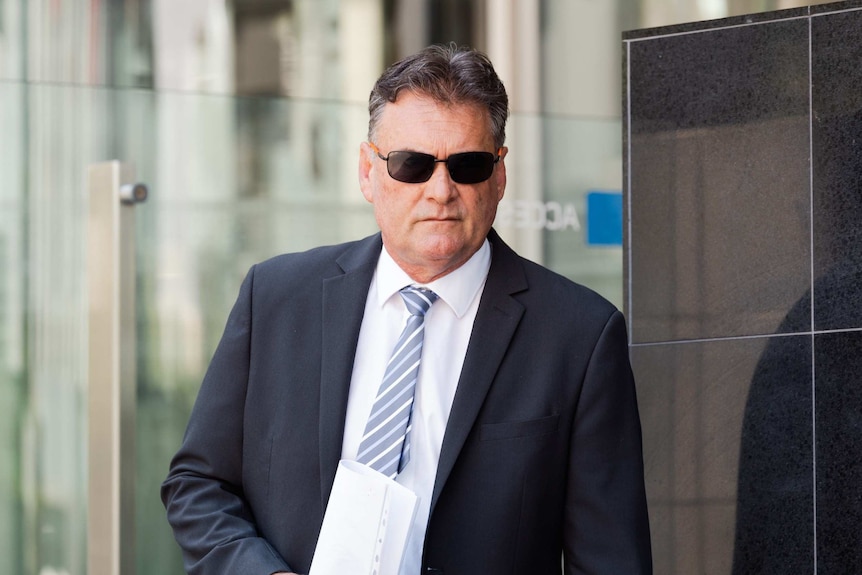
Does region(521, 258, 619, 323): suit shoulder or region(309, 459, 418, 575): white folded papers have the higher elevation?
region(521, 258, 619, 323): suit shoulder

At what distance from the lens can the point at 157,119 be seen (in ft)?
21.2

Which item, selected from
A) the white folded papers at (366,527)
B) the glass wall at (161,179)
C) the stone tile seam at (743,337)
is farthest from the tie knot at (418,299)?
the glass wall at (161,179)

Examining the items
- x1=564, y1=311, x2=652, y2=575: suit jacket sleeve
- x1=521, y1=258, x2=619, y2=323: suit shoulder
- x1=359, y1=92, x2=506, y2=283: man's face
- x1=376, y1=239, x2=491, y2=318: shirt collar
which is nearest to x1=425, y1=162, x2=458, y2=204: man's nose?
x1=359, y1=92, x2=506, y2=283: man's face

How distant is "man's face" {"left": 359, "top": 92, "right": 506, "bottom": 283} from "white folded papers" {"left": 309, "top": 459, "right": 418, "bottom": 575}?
571 millimetres

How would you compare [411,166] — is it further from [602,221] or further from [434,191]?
[602,221]

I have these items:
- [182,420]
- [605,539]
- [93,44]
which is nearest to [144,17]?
[93,44]

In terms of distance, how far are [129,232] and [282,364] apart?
2.74 m

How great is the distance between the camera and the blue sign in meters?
7.22

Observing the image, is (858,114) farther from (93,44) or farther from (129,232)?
(93,44)

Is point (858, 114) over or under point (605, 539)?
over

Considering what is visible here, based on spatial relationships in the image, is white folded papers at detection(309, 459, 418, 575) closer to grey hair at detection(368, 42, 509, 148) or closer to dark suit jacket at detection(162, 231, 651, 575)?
dark suit jacket at detection(162, 231, 651, 575)

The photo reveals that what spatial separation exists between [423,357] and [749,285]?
4.91 feet

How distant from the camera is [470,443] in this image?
3.28 metres

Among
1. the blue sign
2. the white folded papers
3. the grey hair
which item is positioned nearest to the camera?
the white folded papers
